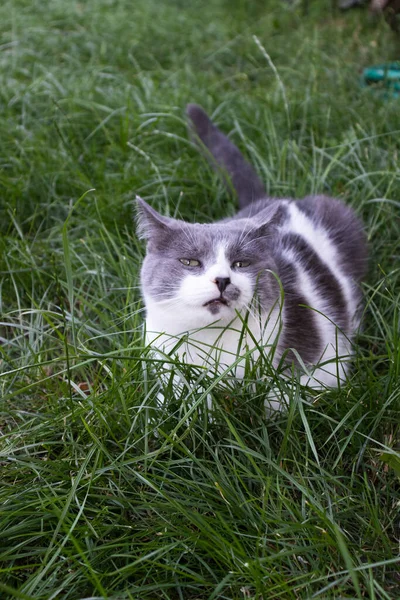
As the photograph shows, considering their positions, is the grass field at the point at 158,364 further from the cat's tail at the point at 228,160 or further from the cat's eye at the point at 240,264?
the cat's eye at the point at 240,264

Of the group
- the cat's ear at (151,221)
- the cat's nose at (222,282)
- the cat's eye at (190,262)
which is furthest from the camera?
the cat's ear at (151,221)

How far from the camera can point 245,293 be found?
215 cm

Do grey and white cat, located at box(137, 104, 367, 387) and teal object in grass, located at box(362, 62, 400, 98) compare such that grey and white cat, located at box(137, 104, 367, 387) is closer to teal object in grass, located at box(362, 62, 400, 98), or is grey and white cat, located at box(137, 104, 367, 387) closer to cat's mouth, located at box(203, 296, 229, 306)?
cat's mouth, located at box(203, 296, 229, 306)

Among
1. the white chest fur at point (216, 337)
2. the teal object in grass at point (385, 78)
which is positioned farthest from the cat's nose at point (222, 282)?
the teal object in grass at point (385, 78)

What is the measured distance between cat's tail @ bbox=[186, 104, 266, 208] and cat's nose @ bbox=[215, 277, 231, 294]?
1.13m

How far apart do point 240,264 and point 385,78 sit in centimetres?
228

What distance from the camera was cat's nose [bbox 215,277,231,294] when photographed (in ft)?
6.81

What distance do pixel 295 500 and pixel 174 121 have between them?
2.40m

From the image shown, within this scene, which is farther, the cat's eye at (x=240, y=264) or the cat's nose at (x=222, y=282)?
the cat's eye at (x=240, y=264)

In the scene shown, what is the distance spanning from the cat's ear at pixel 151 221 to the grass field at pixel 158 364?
307 mm

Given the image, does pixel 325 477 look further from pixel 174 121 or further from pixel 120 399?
pixel 174 121

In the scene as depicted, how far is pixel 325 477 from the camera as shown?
1904 millimetres

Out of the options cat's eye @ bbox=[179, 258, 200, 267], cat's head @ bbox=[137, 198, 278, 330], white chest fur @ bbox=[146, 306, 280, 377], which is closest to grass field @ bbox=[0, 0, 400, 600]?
white chest fur @ bbox=[146, 306, 280, 377]

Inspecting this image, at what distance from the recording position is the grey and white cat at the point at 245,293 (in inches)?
83.4
